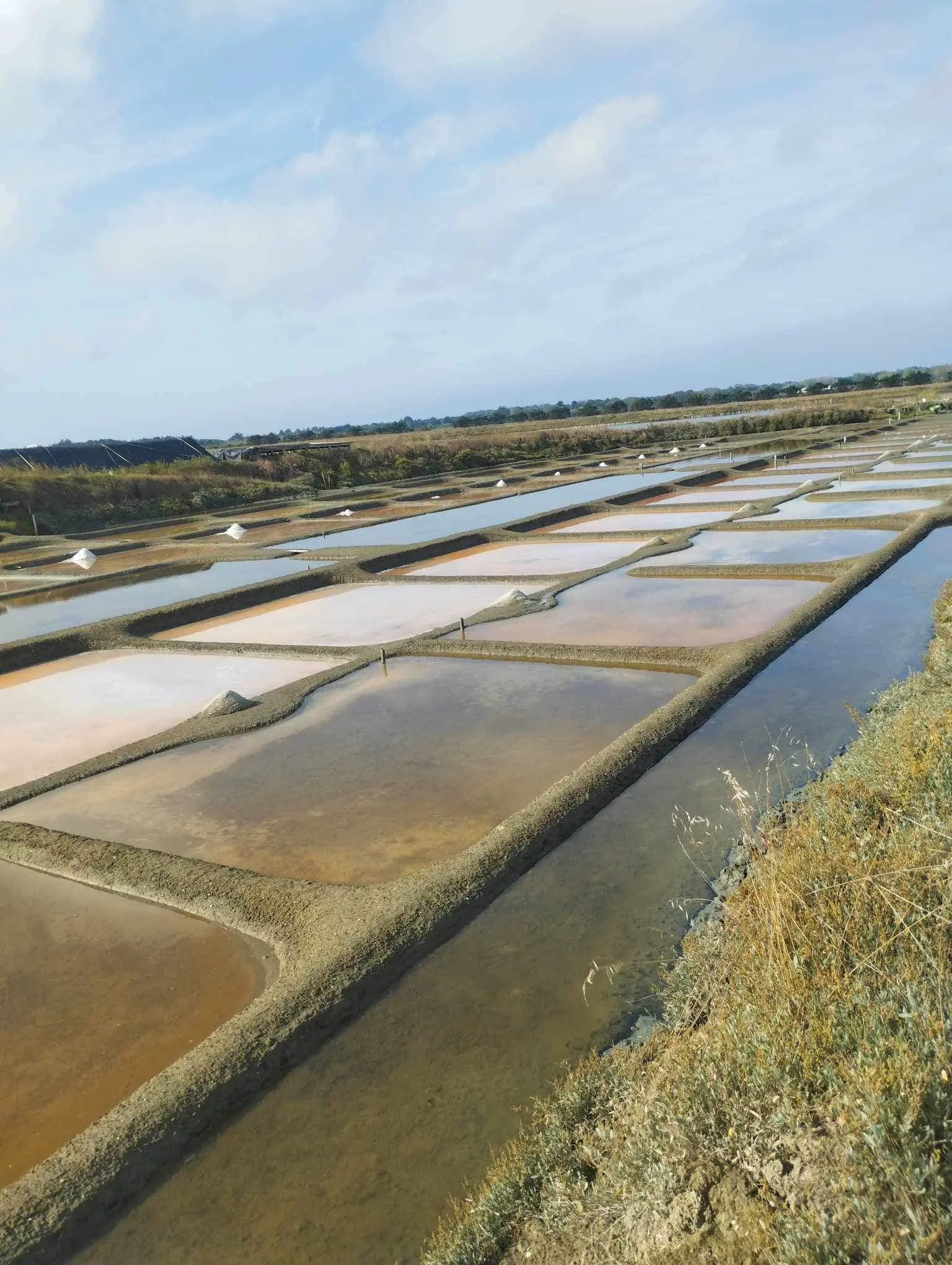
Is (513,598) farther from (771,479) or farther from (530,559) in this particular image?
(771,479)

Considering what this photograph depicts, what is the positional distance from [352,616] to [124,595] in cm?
462

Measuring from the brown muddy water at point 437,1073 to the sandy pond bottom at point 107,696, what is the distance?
388 centimetres

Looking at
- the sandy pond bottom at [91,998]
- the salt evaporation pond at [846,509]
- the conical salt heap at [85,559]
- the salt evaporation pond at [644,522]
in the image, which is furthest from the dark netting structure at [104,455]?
the sandy pond bottom at [91,998]

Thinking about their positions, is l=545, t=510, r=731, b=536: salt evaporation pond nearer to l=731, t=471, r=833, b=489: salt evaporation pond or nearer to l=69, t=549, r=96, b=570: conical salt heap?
l=731, t=471, r=833, b=489: salt evaporation pond

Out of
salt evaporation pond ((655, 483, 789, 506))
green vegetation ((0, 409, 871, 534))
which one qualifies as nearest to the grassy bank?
salt evaporation pond ((655, 483, 789, 506))

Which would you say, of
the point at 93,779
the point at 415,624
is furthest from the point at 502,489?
the point at 93,779

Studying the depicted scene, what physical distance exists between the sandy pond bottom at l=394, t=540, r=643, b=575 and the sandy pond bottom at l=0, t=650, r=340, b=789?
475 centimetres

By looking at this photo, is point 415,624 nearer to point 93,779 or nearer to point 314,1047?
point 93,779

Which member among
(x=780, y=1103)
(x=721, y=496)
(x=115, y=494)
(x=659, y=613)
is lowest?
(x=659, y=613)

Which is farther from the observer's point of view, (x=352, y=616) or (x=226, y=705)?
(x=352, y=616)

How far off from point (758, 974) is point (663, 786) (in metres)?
2.55

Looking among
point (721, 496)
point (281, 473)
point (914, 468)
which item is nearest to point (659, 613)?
Result: point (721, 496)

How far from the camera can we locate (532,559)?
1414cm

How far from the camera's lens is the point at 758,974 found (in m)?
2.53
